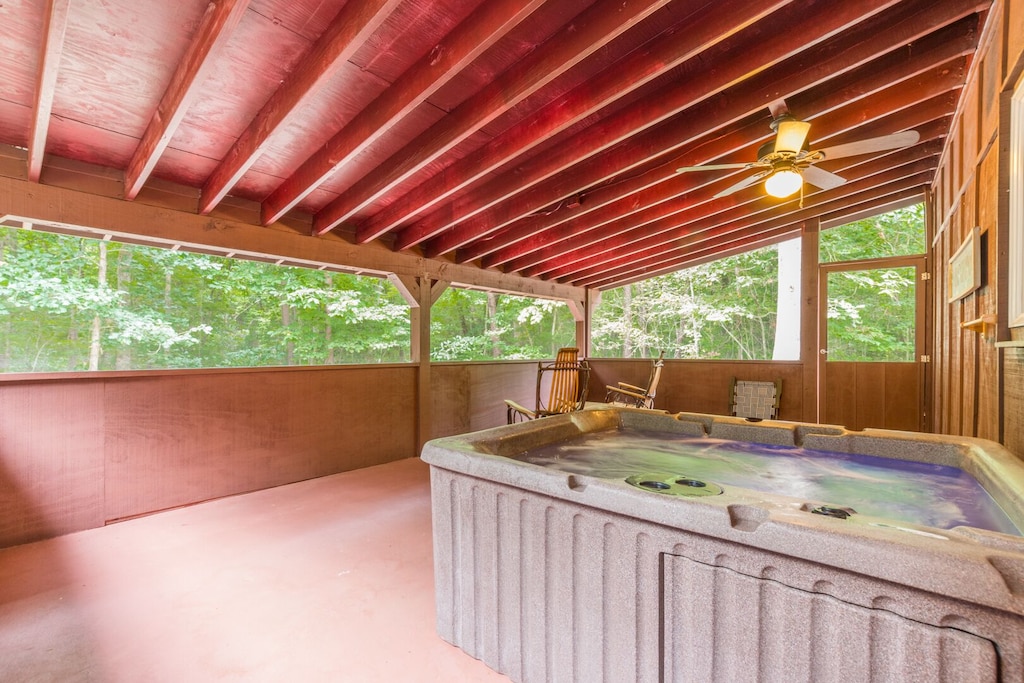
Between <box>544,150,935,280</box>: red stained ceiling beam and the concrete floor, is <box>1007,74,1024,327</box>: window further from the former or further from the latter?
the concrete floor

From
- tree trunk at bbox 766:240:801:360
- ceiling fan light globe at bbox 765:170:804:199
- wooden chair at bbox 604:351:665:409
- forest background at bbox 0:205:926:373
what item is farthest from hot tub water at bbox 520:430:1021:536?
tree trunk at bbox 766:240:801:360

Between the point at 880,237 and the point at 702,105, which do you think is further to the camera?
the point at 880,237

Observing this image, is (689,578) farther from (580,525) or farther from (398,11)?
(398,11)

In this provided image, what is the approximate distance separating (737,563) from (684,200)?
3.90 metres

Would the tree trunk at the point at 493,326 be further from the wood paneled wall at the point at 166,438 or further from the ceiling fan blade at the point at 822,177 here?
the ceiling fan blade at the point at 822,177

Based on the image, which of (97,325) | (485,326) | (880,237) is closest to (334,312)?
(97,325)

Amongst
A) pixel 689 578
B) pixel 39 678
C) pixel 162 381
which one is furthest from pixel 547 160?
pixel 39 678

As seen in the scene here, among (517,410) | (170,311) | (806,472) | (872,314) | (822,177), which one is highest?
(822,177)

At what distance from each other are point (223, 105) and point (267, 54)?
1.82ft

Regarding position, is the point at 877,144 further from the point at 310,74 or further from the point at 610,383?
the point at 610,383

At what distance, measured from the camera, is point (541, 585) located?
1495 mm

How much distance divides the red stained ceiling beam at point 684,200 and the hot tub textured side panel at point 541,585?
10.9ft

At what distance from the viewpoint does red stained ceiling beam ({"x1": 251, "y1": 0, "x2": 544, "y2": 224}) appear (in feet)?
5.95

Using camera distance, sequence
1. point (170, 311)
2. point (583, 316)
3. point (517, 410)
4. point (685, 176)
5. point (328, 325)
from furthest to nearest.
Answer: point (328, 325) < point (170, 311) < point (583, 316) < point (517, 410) < point (685, 176)
